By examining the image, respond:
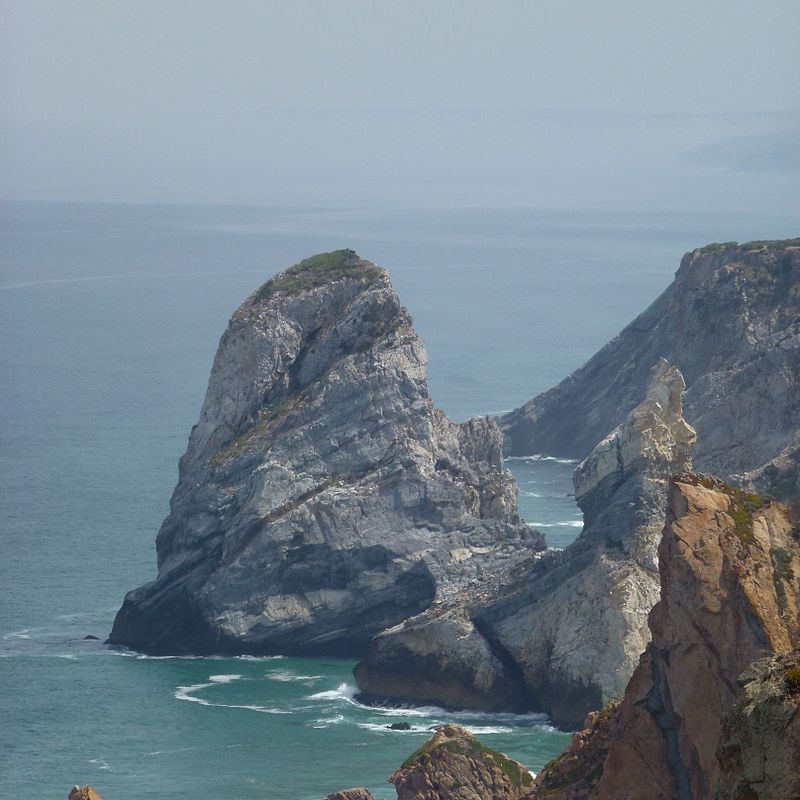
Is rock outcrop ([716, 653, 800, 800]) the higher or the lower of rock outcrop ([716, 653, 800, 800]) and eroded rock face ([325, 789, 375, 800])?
the higher

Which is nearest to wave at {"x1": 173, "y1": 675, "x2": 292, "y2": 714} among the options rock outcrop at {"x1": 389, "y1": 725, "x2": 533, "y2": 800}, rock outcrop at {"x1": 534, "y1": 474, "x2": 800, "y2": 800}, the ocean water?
the ocean water

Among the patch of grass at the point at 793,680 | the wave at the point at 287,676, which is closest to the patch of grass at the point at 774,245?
the wave at the point at 287,676

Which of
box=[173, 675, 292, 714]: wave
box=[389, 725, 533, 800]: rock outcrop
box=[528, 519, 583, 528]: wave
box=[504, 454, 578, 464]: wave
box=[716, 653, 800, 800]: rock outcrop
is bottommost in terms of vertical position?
box=[173, 675, 292, 714]: wave

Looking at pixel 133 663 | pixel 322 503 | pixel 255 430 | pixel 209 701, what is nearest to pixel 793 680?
pixel 209 701

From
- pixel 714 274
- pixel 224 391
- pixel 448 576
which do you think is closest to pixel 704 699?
pixel 448 576

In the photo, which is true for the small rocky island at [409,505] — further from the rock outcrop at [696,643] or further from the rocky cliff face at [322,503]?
the rock outcrop at [696,643]

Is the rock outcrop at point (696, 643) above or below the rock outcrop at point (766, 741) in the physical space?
below

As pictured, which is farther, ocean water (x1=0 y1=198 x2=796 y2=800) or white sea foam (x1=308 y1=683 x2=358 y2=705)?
white sea foam (x1=308 y1=683 x2=358 y2=705)

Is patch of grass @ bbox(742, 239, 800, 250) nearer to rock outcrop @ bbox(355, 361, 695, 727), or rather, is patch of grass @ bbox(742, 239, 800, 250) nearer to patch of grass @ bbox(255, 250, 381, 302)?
patch of grass @ bbox(255, 250, 381, 302)
